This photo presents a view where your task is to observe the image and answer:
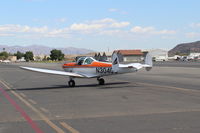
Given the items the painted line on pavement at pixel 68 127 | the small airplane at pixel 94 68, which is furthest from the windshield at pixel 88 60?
the painted line on pavement at pixel 68 127

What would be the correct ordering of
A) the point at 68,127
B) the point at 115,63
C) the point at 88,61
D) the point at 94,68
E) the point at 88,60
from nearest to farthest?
1. the point at 68,127
2. the point at 115,63
3. the point at 94,68
4. the point at 88,61
5. the point at 88,60

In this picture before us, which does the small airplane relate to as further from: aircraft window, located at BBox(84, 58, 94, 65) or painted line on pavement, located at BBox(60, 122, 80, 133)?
painted line on pavement, located at BBox(60, 122, 80, 133)

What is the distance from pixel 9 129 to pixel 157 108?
18.2 feet

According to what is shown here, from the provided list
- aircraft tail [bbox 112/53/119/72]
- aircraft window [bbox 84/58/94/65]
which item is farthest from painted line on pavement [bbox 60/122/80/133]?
aircraft window [bbox 84/58/94/65]

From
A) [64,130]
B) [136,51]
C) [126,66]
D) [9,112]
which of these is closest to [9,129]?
[64,130]

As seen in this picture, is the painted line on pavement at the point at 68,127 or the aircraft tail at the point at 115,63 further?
the aircraft tail at the point at 115,63

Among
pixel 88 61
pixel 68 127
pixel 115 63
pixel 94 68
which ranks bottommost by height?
pixel 68 127

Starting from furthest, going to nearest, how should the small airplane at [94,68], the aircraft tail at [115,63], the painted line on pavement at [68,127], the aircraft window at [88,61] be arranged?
the aircraft window at [88,61], the small airplane at [94,68], the aircraft tail at [115,63], the painted line on pavement at [68,127]

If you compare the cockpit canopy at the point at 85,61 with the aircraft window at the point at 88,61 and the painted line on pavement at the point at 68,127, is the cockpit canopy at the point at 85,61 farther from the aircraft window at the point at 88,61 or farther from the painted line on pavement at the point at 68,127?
the painted line on pavement at the point at 68,127

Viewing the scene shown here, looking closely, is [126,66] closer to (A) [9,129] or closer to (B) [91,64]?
(B) [91,64]

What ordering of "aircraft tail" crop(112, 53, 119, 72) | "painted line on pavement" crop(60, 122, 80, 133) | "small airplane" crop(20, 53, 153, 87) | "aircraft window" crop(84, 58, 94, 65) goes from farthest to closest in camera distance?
"aircraft window" crop(84, 58, 94, 65) → "small airplane" crop(20, 53, 153, 87) → "aircraft tail" crop(112, 53, 119, 72) → "painted line on pavement" crop(60, 122, 80, 133)

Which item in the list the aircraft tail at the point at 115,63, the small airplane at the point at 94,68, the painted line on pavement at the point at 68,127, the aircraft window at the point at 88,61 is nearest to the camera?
the painted line on pavement at the point at 68,127

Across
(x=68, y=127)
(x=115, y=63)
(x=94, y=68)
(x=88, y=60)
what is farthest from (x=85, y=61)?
(x=68, y=127)

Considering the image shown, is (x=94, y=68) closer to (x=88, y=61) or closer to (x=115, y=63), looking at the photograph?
(x=88, y=61)
